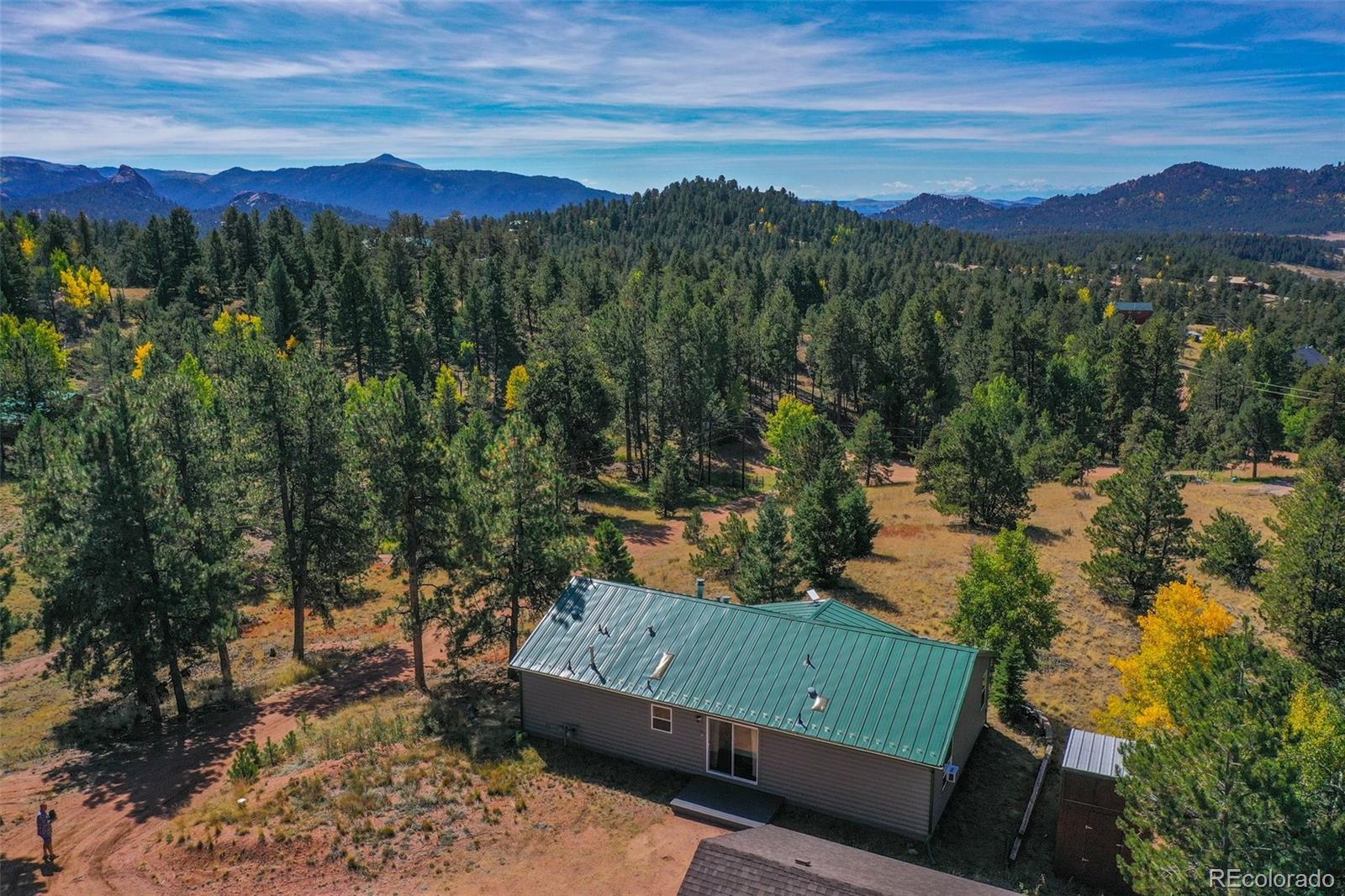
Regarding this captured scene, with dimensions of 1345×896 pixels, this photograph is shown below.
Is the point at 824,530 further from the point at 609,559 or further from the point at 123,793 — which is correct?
the point at 123,793

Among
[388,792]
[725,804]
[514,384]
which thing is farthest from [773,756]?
[514,384]

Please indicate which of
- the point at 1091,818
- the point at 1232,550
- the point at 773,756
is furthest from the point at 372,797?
the point at 1232,550

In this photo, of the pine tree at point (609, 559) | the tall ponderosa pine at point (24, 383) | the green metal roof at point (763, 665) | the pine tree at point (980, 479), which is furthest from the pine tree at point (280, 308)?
the green metal roof at point (763, 665)

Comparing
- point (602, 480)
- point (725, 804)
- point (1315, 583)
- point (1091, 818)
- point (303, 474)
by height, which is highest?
point (303, 474)

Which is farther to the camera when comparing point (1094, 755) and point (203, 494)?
point (203, 494)

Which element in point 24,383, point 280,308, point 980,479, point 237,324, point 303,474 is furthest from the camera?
point 280,308

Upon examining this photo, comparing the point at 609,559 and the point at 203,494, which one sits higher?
the point at 203,494

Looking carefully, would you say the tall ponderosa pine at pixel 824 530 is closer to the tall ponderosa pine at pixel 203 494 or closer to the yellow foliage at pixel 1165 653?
the yellow foliage at pixel 1165 653
